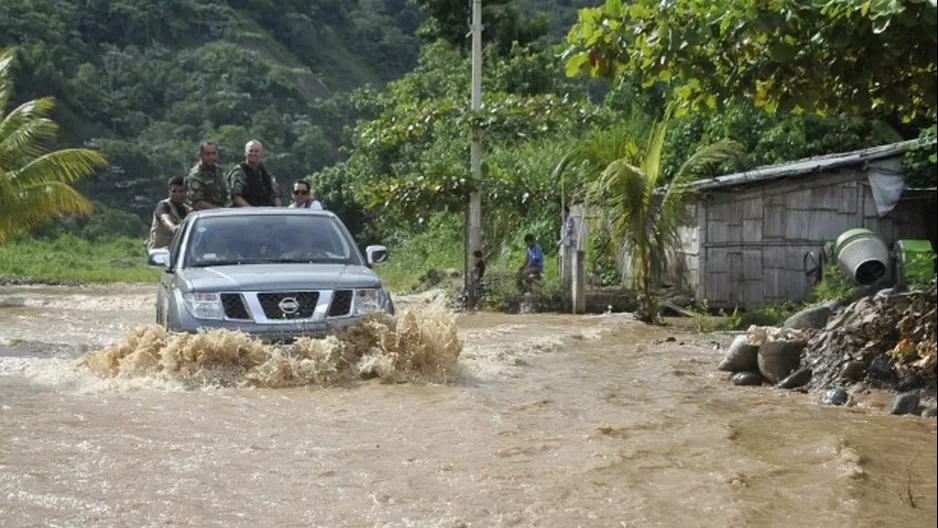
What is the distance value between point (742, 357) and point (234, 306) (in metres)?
4.74

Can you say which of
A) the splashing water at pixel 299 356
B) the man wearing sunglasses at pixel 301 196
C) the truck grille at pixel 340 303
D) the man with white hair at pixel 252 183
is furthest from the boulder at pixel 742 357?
the man with white hair at pixel 252 183

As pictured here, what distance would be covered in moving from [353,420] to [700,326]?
8514 millimetres

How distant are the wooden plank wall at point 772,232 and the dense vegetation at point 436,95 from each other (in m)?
1.08

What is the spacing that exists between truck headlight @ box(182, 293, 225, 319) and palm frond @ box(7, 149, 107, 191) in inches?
599

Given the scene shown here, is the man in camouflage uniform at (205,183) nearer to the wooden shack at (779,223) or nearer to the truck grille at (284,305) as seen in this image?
the truck grille at (284,305)

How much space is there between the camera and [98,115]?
55062mm

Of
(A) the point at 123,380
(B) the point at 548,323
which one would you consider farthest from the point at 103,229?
(A) the point at 123,380

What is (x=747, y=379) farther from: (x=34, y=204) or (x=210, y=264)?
(x=34, y=204)

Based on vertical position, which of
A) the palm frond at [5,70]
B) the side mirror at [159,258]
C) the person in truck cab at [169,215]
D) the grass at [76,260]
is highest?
the palm frond at [5,70]

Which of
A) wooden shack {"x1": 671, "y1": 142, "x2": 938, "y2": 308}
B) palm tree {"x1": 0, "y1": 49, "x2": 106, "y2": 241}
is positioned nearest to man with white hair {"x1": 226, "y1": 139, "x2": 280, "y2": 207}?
wooden shack {"x1": 671, "y1": 142, "x2": 938, "y2": 308}

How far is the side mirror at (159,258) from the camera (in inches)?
414

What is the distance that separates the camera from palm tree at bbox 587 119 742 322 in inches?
631

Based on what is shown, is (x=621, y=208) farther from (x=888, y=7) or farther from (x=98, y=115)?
(x=98, y=115)

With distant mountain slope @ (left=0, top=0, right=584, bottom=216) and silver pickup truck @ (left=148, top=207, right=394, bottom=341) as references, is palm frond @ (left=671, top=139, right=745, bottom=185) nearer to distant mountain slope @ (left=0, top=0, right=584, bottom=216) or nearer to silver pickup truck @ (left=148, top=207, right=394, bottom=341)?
silver pickup truck @ (left=148, top=207, right=394, bottom=341)
